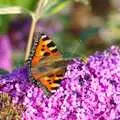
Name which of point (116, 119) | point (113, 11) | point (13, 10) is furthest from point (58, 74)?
point (113, 11)

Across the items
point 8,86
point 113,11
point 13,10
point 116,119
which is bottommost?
point 116,119

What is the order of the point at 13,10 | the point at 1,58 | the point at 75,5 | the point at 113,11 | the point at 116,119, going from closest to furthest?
1. the point at 116,119
2. the point at 13,10
3. the point at 1,58
4. the point at 113,11
5. the point at 75,5

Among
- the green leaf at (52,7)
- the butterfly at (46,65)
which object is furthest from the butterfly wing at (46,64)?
the green leaf at (52,7)

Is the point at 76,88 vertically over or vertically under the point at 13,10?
under

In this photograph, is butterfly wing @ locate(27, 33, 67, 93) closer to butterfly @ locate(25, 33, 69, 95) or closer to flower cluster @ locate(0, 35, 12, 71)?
butterfly @ locate(25, 33, 69, 95)

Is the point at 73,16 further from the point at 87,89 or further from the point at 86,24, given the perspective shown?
the point at 87,89

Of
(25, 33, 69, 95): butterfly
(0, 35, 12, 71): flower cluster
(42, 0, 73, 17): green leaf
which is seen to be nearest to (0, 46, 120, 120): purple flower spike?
(25, 33, 69, 95): butterfly

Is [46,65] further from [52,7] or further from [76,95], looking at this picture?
[52,7]

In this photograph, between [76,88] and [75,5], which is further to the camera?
[75,5]

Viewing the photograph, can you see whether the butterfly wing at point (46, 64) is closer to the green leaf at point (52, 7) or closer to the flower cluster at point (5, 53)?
the green leaf at point (52, 7)
